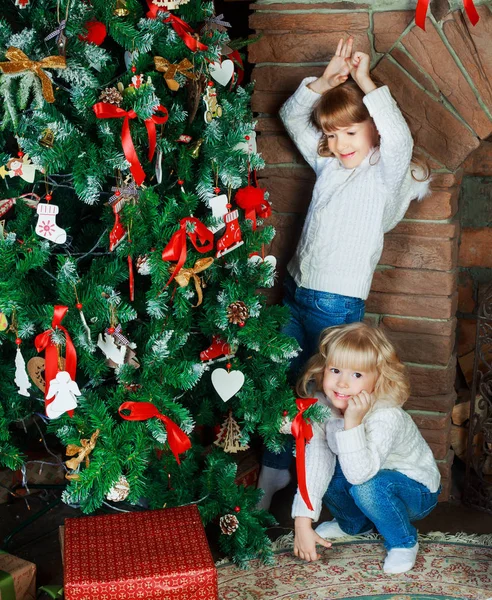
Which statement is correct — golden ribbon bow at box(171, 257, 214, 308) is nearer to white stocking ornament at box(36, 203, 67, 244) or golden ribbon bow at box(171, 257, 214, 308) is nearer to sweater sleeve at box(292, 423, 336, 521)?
white stocking ornament at box(36, 203, 67, 244)

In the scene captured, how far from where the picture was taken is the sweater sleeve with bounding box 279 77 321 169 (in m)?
2.23

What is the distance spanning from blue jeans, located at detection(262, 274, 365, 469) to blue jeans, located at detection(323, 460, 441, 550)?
0.22 meters

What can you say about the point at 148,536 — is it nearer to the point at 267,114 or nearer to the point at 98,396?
the point at 98,396

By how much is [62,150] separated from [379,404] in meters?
1.08

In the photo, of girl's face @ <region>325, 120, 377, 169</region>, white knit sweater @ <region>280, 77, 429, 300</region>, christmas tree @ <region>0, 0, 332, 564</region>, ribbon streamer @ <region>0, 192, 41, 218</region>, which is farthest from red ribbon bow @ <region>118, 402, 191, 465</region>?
girl's face @ <region>325, 120, 377, 169</region>

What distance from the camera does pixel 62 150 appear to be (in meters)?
1.74

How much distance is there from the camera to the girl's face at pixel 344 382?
219 cm

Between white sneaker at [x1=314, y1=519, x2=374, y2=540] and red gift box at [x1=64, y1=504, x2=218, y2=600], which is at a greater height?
red gift box at [x1=64, y1=504, x2=218, y2=600]

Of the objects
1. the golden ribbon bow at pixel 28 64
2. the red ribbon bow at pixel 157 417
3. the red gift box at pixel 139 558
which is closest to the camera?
the golden ribbon bow at pixel 28 64

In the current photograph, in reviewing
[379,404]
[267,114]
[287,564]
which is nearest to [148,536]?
[287,564]

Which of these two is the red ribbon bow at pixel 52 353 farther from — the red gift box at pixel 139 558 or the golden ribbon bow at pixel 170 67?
the golden ribbon bow at pixel 170 67

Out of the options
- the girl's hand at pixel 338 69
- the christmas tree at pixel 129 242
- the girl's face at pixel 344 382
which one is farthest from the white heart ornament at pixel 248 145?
the girl's face at pixel 344 382

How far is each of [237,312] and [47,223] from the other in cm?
50

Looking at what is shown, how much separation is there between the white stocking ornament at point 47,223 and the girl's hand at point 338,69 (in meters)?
0.84
